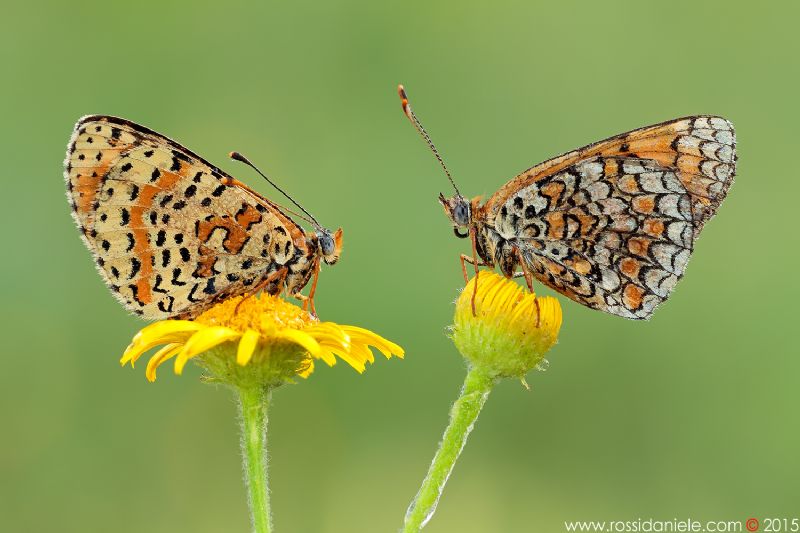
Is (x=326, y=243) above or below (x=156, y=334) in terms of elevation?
above

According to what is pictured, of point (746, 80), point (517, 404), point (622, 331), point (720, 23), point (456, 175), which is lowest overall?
point (517, 404)

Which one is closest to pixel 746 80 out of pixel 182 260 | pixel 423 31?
pixel 423 31

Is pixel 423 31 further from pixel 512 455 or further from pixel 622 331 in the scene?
pixel 512 455

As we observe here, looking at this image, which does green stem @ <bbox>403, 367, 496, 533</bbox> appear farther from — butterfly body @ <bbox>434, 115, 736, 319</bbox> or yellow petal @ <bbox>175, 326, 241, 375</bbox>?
yellow petal @ <bbox>175, 326, 241, 375</bbox>

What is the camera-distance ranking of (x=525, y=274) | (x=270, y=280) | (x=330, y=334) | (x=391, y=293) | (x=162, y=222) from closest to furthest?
(x=330, y=334) < (x=162, y=222) < (x=270, y=280) < (x=525, y=274) < (x=391, y=293)

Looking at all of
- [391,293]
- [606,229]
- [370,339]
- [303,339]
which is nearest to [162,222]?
[303,339]

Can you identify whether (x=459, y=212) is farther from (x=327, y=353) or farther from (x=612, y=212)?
(x=327, y=353)
